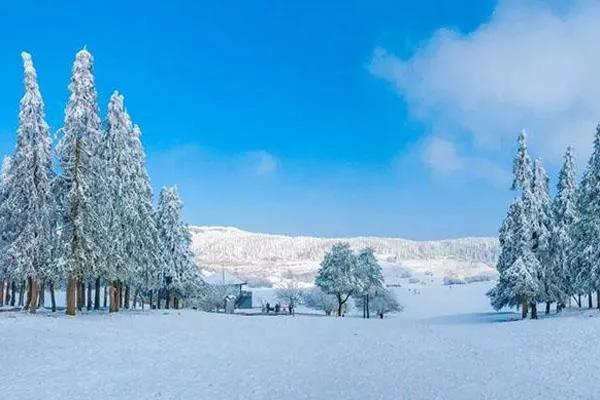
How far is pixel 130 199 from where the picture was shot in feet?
150

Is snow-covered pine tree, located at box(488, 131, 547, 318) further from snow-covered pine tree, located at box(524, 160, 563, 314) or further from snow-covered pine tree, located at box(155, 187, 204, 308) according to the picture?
snow-covered pine tree, located at box(155, 187, 204, 308)

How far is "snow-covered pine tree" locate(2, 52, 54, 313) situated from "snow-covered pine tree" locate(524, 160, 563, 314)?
40537mm

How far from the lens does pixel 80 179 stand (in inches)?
1528

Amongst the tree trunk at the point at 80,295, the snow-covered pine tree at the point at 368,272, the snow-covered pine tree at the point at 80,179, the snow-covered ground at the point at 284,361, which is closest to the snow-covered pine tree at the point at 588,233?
the snow-covered ground at the point at 284,361

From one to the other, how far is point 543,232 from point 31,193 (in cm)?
4242

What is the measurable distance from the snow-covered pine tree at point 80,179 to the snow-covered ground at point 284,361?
3.68 meters

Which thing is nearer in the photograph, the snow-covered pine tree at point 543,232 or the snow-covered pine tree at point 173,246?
the snow-covered pine tree at point 543,232

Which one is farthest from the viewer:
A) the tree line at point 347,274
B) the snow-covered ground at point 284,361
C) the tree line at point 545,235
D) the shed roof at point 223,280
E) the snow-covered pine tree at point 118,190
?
the shed roof at point 223,280

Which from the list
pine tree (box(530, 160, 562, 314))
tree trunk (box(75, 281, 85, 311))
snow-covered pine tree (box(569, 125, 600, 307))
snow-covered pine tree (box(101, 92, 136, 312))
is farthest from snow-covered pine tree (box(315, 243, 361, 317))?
snow-covered pine tree (box(101, 92, 136, 312))

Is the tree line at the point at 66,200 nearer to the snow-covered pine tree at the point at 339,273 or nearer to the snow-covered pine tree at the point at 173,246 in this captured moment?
the snow-covered pine tree at the point at 173,246

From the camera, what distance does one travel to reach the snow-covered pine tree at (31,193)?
124ft

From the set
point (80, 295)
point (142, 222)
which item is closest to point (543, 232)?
point (142, 222)

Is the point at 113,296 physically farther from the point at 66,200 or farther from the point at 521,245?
the point at 521,245

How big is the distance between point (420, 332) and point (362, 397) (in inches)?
1010
